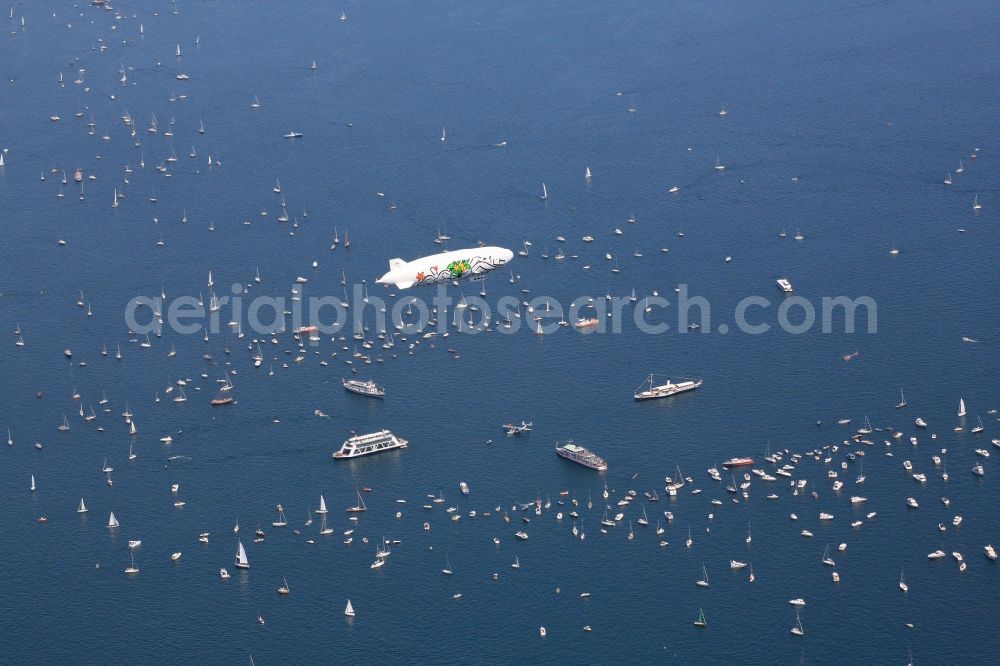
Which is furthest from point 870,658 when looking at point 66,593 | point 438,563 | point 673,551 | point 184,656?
point 66,593

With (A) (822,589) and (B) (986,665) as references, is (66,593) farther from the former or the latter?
(B) (986,665)

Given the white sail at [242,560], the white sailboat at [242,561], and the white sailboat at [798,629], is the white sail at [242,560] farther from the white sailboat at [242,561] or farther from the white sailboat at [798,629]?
the white sailboat at [798,629]

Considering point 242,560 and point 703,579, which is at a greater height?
point 242,560

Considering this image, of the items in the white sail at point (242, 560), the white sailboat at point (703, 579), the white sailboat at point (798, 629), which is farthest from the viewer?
the white sail at point (242, 560)

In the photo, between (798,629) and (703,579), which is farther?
(703,579)

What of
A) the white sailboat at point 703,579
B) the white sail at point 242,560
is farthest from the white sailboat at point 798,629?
the white sail at point 242,560

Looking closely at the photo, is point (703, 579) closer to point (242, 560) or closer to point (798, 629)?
point (798, 629)

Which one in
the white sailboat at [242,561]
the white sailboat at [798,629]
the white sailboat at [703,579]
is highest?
the white sailboat at [242,561]

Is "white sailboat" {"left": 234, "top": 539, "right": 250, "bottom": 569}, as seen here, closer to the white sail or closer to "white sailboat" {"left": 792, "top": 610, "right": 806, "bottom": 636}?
the white sail

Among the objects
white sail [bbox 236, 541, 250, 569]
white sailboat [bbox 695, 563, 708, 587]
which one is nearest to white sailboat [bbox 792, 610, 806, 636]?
white sailboat [bbox 695, 563, 708, 587]

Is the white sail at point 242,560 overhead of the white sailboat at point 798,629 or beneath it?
overhead

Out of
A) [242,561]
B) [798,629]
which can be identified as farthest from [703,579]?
[242,561]
